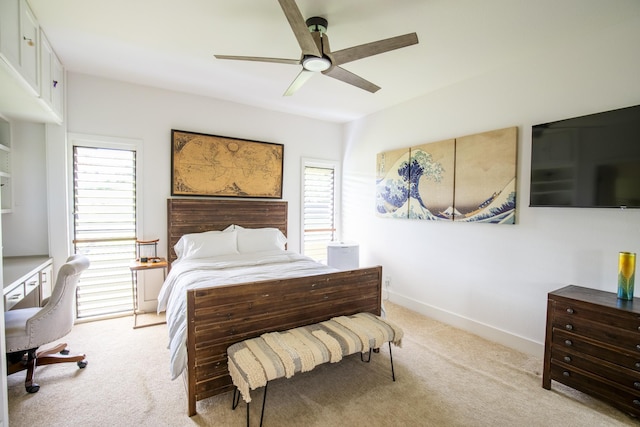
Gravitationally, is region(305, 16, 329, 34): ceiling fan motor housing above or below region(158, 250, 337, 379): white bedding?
above

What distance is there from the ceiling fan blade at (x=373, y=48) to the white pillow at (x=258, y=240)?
97.0 inches

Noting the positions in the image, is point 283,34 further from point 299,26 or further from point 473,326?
point 473,326

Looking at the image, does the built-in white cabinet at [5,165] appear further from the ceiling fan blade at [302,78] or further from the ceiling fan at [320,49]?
the ceiling fan blade at [302,78]

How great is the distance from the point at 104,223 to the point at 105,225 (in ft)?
0.08

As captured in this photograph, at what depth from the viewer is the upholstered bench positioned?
1.82 m

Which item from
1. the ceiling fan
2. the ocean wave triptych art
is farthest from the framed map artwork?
the ceiling fan

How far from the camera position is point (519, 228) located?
9.56 ft

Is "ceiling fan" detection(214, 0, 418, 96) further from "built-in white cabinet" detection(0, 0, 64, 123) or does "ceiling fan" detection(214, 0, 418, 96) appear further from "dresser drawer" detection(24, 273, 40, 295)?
"dresser drawer" detection(24, 273, 40, 295)

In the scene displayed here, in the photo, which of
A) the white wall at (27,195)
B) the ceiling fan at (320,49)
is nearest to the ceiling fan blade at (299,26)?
the ceiling fan at (320,49)

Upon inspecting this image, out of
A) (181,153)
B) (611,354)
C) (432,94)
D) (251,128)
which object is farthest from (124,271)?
(611,354)

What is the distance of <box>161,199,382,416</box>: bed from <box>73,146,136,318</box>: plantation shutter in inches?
46.1

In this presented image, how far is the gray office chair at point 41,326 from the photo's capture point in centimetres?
211

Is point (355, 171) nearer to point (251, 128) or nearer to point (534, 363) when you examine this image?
point (251, 128)

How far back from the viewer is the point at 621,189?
2.25 metres
